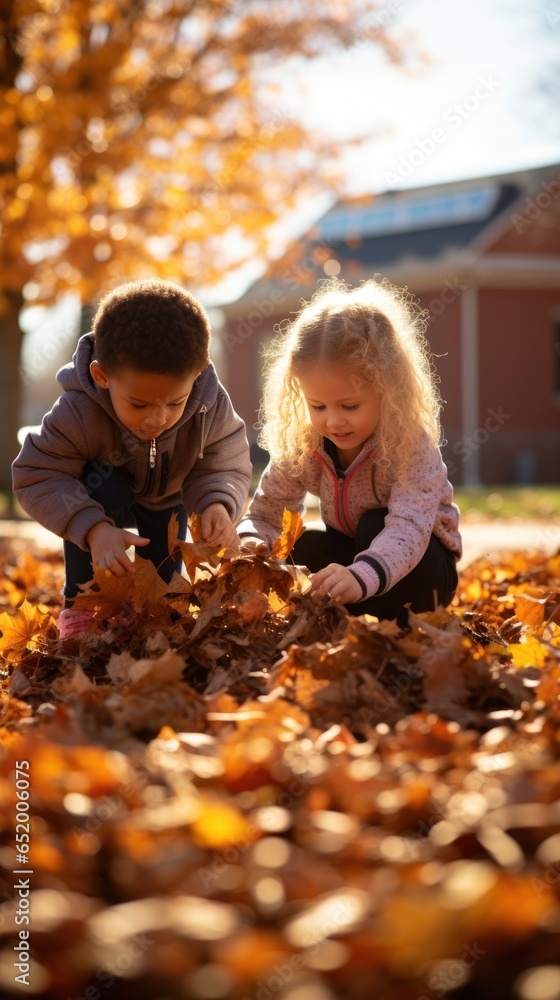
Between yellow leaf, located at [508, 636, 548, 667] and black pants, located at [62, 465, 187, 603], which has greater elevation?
black pants, located at [62, 465, 187, 603]

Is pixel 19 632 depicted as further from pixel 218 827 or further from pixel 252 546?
pixel 218 827

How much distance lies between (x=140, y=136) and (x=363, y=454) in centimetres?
945

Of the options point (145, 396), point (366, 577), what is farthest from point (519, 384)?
point (366, 577)

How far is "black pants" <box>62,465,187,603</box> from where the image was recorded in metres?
3.35

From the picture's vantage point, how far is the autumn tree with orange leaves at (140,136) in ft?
34.4

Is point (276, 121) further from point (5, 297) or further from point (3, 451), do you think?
point (3, 451)

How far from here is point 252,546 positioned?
284cm

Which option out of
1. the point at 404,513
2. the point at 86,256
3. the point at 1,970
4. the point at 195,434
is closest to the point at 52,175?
the point at 86,256

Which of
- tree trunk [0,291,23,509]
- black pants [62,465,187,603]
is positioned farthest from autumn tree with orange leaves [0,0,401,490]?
black pants [62,465,187,603]

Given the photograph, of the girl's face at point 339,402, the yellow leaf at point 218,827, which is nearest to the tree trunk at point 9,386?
the girl's face at point 339,402

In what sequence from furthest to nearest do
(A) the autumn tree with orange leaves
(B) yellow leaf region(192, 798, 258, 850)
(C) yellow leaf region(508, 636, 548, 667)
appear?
(A) the autumn tree with orange leaves → (C) yellow leaf region(508, 636, 548, 667) → (B) yellow leaf region(192, 798, 258, 850)

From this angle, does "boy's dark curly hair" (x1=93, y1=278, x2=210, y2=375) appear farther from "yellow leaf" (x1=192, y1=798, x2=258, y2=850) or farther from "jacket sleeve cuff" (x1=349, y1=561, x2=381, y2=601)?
"yellow leaf" (x1=192, y1=798, x2=258, y2=850)

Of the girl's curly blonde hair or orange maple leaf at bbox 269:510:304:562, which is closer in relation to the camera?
orange maple leaf at bbox 269:510:304:562

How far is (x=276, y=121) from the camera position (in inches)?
493
